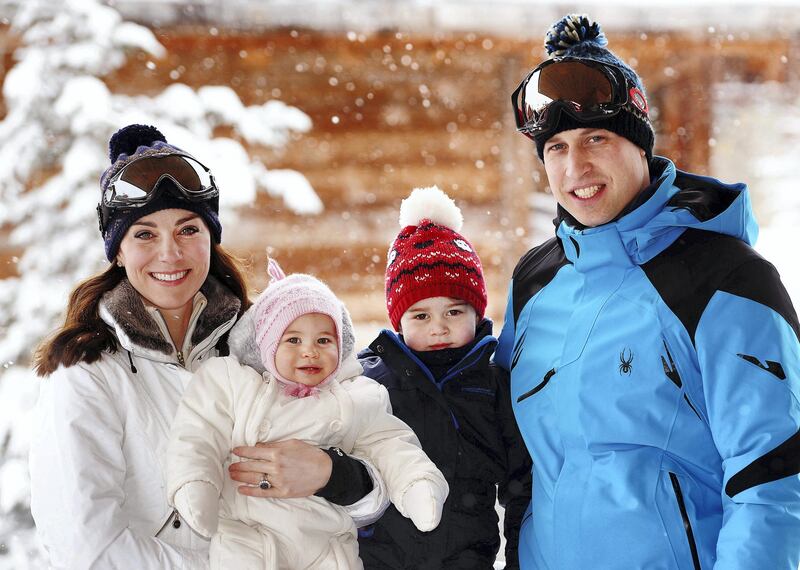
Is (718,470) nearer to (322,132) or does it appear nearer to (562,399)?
(562,399)

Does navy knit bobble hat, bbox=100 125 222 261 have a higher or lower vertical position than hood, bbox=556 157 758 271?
higher

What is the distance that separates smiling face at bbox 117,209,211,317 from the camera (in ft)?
7.88

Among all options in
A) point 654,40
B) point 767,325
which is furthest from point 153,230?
point 654,40

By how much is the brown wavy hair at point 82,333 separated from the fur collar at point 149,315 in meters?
0.05

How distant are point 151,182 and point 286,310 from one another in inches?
22.4

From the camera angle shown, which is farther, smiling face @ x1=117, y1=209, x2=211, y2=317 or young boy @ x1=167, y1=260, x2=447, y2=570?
smiling face @ x1=117, y1=209, x2=211, y2=317

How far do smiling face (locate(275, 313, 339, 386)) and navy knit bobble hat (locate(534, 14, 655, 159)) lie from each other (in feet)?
3.13

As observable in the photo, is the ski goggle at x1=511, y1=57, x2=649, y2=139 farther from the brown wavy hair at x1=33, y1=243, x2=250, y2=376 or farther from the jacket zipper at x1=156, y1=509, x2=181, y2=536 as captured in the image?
the jacket zipper at x1=156, y1=509, x2=181, y2=536

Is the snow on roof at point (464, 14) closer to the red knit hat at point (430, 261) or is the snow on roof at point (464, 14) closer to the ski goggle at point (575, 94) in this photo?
the red knit hat at point (430, 261)

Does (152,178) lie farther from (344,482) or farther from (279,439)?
(344,482)

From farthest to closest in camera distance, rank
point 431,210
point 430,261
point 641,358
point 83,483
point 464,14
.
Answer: point 464,14 < point 431,210 < point 430,261 < point 641,358 < point 83,483

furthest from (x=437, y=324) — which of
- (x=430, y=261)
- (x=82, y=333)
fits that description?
(x=82, y=333)

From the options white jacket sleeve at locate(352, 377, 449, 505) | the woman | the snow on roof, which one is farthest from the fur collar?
the snow on roof

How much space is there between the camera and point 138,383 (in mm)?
2311
